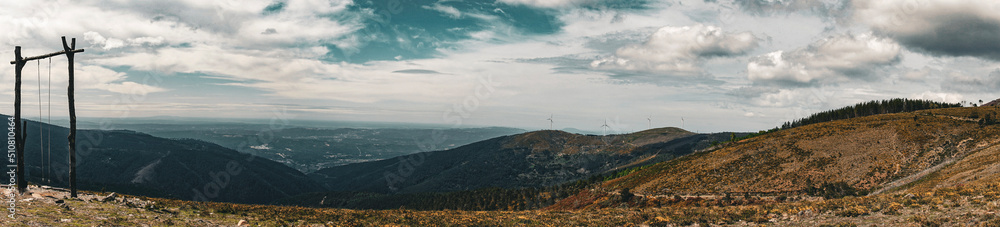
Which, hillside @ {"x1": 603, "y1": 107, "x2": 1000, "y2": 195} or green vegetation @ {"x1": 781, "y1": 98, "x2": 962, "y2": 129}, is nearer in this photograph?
hillside @ {"x1": 603, "y1": 107, "x2": 1000, "y2": 195}

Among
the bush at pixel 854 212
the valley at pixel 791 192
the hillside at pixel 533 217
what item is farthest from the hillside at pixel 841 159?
the bush at pixel 854 212

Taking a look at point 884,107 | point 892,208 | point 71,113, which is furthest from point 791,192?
point 884,107

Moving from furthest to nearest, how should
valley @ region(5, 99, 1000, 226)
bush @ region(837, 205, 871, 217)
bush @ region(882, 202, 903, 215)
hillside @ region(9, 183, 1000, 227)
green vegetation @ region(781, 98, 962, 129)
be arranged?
1. green vegetation @ region(781, 98, 962, 129)
2. valley @ region(5, 99, 1000, 226)
3. bush @ region(837, 205, 871, 217)
4. bush @ region(882, 202, 903, 215)
5. hillside @ region(9, 183, 1000, 227)

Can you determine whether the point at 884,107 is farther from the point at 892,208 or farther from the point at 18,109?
the point at 18,109

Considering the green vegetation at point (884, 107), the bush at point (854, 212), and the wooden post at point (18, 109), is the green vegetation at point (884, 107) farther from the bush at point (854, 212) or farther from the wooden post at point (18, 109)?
the wooden post at point (18, 109)

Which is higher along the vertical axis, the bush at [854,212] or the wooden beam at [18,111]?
the wooden beam at [18,111]

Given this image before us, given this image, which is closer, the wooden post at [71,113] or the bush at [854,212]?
the bush at [854,212]

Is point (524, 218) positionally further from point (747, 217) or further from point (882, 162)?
point (882, 162)

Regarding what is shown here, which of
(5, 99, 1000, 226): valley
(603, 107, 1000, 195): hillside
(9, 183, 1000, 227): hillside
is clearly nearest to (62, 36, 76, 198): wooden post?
(9, 183, 1000, 227): hillside

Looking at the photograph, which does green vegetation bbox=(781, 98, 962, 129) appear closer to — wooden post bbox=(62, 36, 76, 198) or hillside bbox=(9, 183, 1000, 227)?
hillside bbox=(9, 183, 1000, 227)
